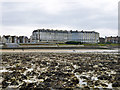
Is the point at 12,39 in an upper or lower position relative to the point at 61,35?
lower

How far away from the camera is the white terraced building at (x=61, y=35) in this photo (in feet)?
363

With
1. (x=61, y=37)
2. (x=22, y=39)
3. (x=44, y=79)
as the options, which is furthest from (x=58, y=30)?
(x=44, y=79)

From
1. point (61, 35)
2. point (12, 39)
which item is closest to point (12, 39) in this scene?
point (12, 39)

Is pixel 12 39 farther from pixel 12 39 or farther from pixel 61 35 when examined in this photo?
pixel 61 35

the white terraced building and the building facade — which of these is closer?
the building facade

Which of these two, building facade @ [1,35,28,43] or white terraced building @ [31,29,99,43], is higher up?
white terraced building @ [31,29,99,43]

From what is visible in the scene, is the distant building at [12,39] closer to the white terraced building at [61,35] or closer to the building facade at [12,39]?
the building facade at [12,39]

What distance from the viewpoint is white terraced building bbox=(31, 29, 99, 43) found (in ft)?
363

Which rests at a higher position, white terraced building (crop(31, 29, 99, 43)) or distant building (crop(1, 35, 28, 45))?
white terraced building (crop(31, 29, 99, 43))

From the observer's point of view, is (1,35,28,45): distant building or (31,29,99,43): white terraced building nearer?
(1,35,28,45): distant building

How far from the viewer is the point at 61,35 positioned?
117 m

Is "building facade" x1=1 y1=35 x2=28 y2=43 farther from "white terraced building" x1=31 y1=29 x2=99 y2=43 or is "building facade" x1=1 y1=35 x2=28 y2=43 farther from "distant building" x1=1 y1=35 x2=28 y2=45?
"white terraced building" x1=31 y1=29 x2=99 y2=43

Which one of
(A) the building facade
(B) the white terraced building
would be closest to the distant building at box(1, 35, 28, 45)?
(A) the building facade

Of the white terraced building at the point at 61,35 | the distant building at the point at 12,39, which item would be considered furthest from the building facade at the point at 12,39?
the white terraced building at the point at 61,35
